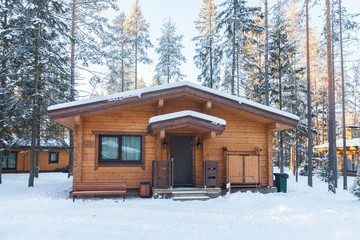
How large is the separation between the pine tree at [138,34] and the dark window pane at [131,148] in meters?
16.2

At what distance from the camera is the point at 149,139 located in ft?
33.0

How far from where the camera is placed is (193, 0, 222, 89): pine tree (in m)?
24.5

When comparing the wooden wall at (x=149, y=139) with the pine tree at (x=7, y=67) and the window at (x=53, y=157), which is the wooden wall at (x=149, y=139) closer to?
the pine tree at (x=7, y=67)

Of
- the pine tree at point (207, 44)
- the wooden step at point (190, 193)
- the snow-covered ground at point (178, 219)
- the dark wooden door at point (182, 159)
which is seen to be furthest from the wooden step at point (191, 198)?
the pine tree at point (207, 44)

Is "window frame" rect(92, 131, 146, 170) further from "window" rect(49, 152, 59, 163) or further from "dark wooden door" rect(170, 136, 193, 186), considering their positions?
"window" rect(49, 152, 59, 163)

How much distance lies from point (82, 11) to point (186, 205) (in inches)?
589

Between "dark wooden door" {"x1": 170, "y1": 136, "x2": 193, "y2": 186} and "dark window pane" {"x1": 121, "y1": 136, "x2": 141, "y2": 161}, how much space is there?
132 centimetres

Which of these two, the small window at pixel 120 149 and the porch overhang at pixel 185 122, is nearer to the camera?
the porch overhang at pixel 185 122

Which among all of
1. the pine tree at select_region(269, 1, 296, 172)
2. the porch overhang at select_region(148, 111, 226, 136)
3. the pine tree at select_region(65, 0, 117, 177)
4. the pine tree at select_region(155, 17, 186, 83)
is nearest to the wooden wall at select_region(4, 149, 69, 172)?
the pine tree at select_region(65, 0, 117, 177)

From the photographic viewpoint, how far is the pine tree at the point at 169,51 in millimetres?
29703

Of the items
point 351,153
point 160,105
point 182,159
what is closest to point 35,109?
point 160,105

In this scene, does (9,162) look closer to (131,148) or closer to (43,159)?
(43,159)

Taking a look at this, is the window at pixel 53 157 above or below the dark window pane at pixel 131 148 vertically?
below

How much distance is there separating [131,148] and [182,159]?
210cm
